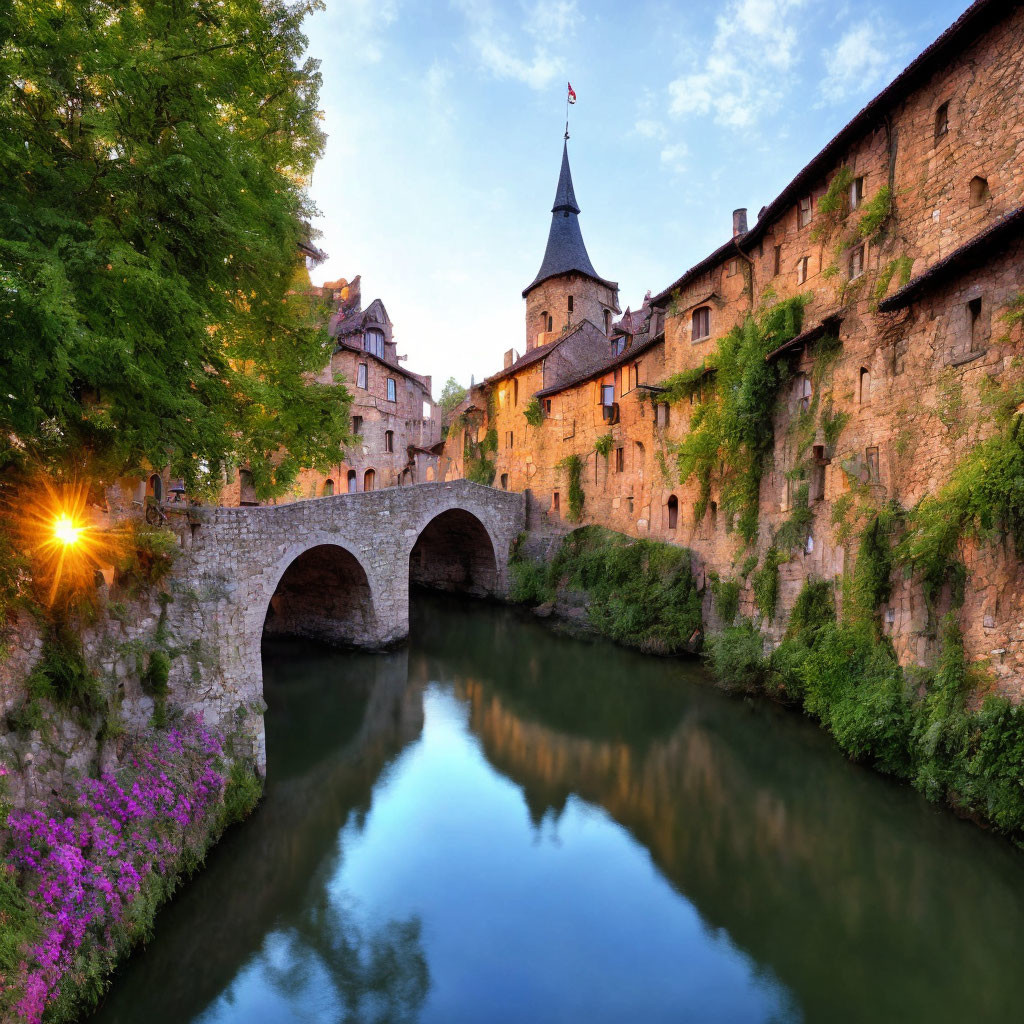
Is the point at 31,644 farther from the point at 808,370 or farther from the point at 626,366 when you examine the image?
the point at 626,366

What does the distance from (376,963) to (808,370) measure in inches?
567

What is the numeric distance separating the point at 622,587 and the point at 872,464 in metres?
9.88

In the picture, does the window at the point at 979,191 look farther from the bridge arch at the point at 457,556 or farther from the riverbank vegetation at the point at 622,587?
the bridge arch at the point at 457,556

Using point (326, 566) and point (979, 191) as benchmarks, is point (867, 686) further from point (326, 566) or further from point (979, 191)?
point (326, 566)

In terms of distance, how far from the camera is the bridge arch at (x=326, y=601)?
17500mm

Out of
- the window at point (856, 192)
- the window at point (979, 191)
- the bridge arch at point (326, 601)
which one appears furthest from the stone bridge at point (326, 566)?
the window at point (979, 191)

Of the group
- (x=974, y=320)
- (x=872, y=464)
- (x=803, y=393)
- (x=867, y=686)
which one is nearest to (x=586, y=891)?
(x=867, y=686)

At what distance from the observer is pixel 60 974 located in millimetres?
5094

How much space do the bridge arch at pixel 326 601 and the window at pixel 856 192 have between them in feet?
49.5

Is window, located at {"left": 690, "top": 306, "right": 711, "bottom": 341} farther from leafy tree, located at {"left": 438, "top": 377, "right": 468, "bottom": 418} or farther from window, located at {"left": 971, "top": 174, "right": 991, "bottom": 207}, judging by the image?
leafy tree, located at {"left": 438, "top": 377, "right": 468, "bottom": 418}

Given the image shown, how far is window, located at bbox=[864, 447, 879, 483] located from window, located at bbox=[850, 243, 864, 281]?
165 inches

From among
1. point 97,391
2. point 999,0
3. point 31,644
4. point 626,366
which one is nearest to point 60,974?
point 31,644

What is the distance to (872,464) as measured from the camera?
1210cm

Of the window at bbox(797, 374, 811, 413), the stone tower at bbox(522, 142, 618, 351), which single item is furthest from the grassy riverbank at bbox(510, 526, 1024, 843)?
the stone tower at bbox(522, 142, 618, 351)
